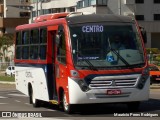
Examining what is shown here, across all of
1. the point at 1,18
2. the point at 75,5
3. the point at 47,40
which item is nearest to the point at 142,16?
the point at 75,5

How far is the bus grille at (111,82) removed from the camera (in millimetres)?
16672

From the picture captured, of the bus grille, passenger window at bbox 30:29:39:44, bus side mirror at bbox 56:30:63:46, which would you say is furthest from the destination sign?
passenger window at bbox 30:29:39:44

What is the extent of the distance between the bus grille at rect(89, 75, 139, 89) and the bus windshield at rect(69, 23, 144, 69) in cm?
39

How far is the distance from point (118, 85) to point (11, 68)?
51.8 metres

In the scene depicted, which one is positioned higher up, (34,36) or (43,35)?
(43,35)

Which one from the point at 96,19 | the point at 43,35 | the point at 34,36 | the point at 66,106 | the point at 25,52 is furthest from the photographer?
the point at 25,52

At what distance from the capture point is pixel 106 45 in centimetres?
1723

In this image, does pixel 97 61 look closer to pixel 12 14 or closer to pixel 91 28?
pixel 91 28

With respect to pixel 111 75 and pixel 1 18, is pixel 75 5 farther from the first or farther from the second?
pixel 111 75

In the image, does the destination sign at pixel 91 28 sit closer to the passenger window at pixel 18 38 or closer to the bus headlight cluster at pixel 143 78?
the bus headlight cluster at pixel 143 78

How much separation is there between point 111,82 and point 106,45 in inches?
47.5

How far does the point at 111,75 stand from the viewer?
1673cm

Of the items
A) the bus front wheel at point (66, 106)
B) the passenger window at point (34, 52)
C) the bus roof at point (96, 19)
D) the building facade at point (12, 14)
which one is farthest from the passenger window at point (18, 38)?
the building facade at point (12, 14)

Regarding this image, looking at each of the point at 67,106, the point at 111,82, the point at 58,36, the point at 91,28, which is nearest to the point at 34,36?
the point at 58,36
